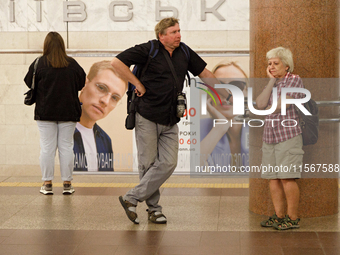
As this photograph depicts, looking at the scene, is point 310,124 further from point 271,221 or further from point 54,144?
point 54,144

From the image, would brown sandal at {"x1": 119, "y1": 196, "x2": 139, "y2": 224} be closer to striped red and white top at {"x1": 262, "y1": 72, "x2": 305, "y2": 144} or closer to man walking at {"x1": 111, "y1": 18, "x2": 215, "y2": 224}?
man walking at {"x1": 111, "y1": 18, "x2": 215, "y2": 224}

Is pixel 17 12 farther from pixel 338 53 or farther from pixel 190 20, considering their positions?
pixel 338 53

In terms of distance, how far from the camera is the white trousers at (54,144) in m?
6.48

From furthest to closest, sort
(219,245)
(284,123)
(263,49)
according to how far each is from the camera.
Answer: (263,49), (284,123), (219,245)

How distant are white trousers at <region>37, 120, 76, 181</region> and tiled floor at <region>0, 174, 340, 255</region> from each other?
0.99ft

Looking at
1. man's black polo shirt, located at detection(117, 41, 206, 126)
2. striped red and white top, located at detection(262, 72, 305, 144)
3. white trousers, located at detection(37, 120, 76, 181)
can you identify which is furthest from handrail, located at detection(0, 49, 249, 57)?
striped red and white top, located at detection(262, 72, 305, 144)

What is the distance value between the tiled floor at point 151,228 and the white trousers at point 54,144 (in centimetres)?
30

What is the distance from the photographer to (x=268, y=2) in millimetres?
5047

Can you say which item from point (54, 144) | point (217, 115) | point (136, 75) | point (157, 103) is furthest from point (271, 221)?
point (54, 144)

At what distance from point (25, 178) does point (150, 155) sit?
3.30m

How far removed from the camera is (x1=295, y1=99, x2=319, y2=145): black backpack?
4.75 meters

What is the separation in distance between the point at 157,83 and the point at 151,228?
1.33m

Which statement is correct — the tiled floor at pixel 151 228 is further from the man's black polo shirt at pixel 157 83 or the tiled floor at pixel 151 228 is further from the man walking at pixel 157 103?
the man's black polo shirt at pixel 157 83

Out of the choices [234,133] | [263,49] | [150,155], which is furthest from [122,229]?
[234,133]
